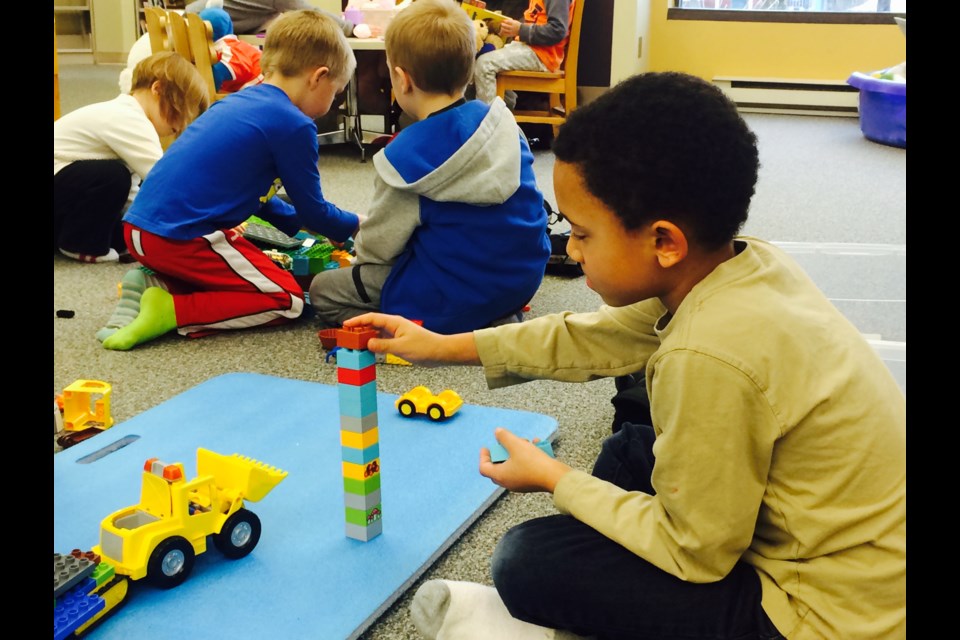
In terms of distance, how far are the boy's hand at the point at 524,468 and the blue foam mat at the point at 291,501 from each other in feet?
0.67

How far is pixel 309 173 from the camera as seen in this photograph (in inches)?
72.3

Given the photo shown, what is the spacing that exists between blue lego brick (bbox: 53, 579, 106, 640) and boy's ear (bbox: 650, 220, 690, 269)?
2.04 feet

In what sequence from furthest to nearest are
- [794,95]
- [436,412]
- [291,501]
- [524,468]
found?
[794,95], [436,412], [291,501], [524,468]

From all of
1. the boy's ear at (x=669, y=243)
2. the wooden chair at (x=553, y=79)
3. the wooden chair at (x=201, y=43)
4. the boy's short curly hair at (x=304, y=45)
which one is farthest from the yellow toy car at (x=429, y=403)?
the wooden chair at (x=553, y=79)

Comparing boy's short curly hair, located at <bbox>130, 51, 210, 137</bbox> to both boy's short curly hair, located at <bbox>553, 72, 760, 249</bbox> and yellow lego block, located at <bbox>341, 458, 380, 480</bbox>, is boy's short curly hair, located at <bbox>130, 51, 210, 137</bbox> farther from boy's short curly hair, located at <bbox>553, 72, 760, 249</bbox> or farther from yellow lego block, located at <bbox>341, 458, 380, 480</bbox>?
boy's short curly hair, located at <bbox>553, 72, 760, 249</bbox>

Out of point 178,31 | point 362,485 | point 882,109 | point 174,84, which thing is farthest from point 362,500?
point 882,109

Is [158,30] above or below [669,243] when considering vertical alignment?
above

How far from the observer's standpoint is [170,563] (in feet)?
3.18

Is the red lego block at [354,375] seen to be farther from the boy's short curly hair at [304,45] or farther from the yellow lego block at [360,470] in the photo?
the boy's short curly hair at [304,45]

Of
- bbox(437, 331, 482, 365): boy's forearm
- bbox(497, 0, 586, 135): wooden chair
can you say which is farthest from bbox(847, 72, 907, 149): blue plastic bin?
bbox(437, 331, 482, 365): boy's forearm

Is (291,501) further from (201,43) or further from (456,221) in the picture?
(201,43)

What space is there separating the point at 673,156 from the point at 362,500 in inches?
21.1

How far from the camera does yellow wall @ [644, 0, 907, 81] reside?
→ 506 centimetres

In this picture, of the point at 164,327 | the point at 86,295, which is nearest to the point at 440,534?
the point at 164,327
